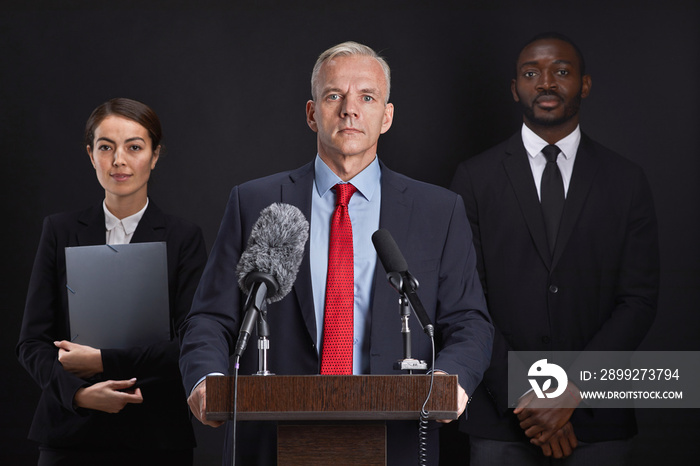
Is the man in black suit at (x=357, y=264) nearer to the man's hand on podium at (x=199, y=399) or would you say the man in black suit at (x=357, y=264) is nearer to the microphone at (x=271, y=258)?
the man's hand on podium at (x=199, y=399)

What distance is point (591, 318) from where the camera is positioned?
332 cm

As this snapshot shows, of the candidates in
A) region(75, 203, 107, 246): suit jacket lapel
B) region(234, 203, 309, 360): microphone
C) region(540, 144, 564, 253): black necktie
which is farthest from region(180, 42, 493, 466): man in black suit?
region(75, 203, 107, 246): suit jacket lapel

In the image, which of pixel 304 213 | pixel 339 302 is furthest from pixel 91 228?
pixel 339 302

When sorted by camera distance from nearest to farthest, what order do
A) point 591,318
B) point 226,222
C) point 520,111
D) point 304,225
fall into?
point 304,225 < point 226,222 < point 591,318 < point 520,111

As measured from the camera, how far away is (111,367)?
309 centimetres

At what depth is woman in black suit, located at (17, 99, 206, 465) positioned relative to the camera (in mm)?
3064

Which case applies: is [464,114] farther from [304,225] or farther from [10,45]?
[10,45]

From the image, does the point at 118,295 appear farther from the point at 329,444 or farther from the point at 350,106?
the point at 329,444

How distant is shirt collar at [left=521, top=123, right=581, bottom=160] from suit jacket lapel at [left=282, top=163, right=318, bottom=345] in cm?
125

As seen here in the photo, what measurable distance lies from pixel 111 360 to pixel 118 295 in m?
0.28

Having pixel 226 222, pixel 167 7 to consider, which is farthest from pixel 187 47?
pixel 226 222

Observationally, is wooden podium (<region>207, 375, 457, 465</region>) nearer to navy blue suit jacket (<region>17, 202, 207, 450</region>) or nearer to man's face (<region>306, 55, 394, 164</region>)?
man's face (<region>306, 55, 394, 164</region>)

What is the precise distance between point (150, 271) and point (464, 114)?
1.59m

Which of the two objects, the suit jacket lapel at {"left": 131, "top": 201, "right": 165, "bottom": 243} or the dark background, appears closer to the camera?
the suit jacket lapel at {"left": 131, "top": 201, "right": 165, "bottom": 243}
